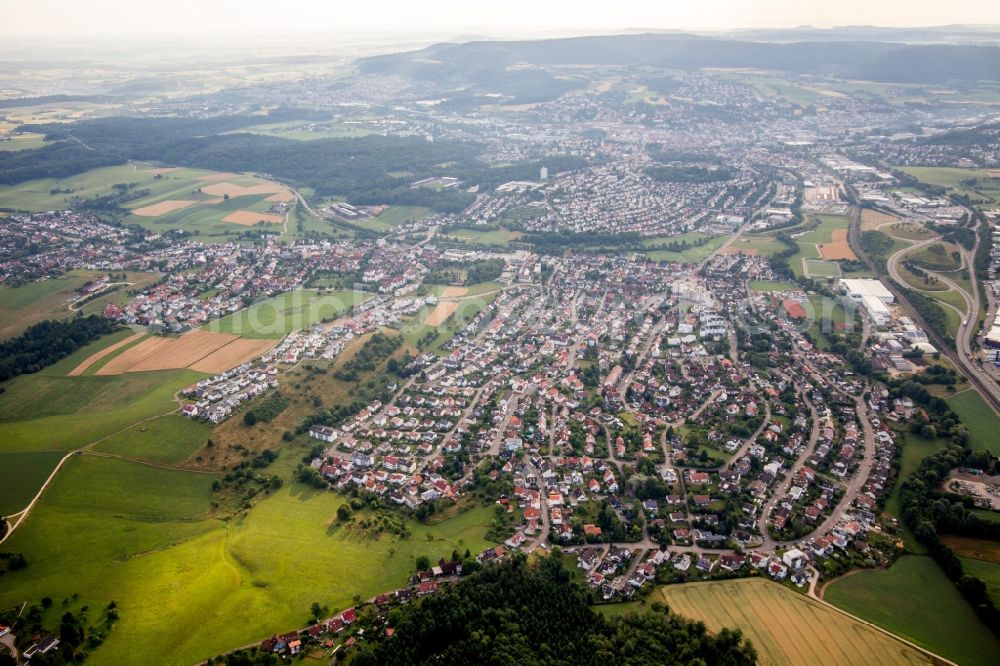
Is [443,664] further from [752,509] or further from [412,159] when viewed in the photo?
[412,159]

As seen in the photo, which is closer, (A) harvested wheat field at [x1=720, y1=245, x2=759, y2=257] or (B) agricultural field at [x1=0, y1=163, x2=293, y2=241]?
(A) harvested wheat field at [x1=720, y1=245, x2=759, y2=257]

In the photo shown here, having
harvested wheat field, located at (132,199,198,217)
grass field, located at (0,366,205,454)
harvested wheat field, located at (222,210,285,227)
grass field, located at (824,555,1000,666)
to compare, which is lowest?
grass field, located at (824,555,1000,666)

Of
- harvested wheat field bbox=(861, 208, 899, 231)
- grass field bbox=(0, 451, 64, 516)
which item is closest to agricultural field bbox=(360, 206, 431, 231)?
grass field bbox=(0, 451, 64, 516)

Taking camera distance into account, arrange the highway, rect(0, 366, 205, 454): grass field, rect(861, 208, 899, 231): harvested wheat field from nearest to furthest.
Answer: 1. rect(0, 366, 205, 454): grass field
2. the highway
3. rect(861, 208, 899, 231): harvested wheat field

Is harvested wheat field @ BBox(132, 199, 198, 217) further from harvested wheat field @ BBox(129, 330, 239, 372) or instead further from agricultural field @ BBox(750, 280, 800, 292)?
agricultural field @ BBox(750, 280, 800, 292)

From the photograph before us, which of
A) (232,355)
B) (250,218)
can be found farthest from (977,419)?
(250,218)

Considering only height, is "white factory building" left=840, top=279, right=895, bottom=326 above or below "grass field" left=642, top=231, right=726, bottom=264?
below

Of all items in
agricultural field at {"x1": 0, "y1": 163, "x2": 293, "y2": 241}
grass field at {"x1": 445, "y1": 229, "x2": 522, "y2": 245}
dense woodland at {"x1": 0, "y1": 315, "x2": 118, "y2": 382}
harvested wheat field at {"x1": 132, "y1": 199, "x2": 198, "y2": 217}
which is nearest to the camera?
dense woodland at {"x1": 0, "y1": 315, "x2": 118, "y2": 382}
